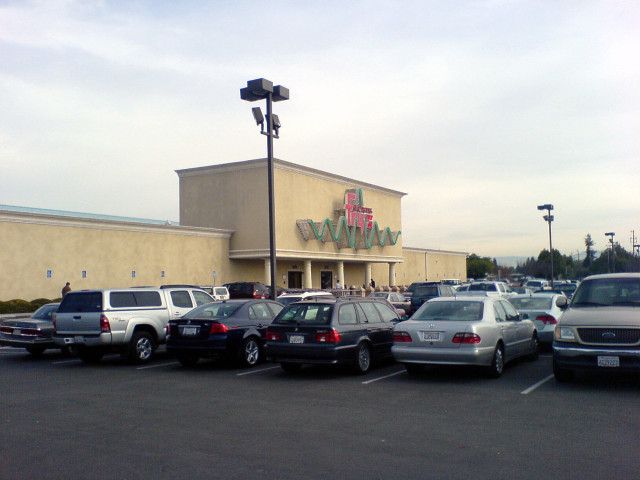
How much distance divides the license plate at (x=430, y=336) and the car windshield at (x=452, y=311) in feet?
1.65

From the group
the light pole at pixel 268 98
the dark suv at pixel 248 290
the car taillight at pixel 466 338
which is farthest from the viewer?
the dark suv at pixel 248 290

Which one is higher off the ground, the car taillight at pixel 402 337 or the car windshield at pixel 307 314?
the car windshield at pixel 307 314

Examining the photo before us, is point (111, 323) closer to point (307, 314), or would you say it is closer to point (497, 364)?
point (307, 314)

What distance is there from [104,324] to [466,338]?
8.04 metres

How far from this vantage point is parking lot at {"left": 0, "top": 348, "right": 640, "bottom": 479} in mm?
6156

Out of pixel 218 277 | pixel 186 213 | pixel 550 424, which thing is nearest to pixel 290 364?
pixel 550 424

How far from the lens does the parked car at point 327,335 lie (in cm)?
1179

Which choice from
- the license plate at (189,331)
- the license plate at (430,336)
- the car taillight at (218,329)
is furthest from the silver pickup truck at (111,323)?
the license plate at (430,336)

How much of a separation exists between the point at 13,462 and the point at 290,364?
23.2 ft

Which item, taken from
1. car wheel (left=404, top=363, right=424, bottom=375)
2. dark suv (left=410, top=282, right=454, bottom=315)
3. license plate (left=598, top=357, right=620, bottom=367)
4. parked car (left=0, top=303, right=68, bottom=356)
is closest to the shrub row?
parked car (left=0, top=303, right=68, bottom=356)

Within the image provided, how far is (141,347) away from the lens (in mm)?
14625

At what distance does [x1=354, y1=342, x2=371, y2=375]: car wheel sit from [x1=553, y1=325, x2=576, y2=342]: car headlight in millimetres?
3729

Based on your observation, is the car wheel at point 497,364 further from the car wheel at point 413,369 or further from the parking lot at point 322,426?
the car wheel at point 413,369

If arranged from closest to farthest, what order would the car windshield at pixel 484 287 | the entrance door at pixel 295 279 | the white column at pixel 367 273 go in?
1. the car windshield at pixel 484 287
2. the entrance door at pixel 295 279
3. the white column at pixel 367 273
